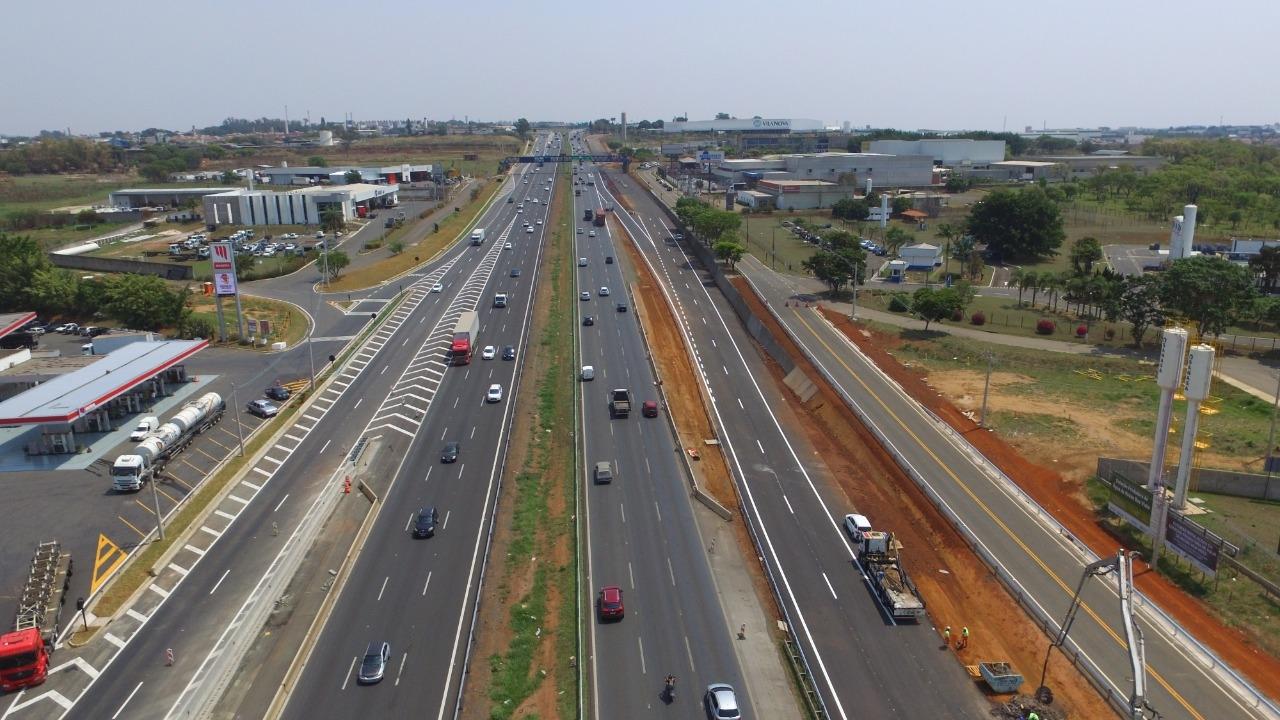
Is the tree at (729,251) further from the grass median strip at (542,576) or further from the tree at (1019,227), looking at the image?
the grass median strip at (542,576)

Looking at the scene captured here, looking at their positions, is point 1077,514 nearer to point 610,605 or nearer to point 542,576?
point 610,605

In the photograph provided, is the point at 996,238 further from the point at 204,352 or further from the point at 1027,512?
the point at 204,352

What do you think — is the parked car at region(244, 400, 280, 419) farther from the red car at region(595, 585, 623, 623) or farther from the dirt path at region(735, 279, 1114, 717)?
the dirt path at region(735, 279, 1114, 717)

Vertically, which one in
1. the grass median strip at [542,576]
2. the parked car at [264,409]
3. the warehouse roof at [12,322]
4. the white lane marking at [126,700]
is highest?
the warehouse roof at [12,322]

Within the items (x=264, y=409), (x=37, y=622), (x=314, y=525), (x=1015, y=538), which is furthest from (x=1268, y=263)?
(x=37, y=622)

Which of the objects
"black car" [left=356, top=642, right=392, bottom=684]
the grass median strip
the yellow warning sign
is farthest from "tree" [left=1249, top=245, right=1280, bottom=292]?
the yellow warning sign

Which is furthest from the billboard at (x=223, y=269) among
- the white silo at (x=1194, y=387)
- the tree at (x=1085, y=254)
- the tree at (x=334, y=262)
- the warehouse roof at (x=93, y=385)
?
the tree at (x=1085, y=254)
